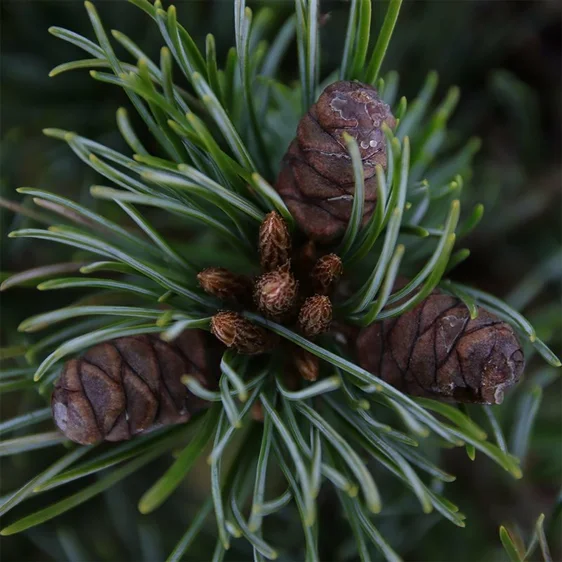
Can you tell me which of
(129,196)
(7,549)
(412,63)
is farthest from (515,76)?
(7,549)

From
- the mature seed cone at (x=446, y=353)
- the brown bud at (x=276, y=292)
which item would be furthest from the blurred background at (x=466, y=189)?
the brown bud at (x=276, y=292)

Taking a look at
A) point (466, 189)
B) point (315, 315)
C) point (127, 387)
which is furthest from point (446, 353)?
point (466, 189)

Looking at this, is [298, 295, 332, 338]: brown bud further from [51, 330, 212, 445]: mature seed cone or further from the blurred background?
the blurred background

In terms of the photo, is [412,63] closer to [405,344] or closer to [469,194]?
[469,194]

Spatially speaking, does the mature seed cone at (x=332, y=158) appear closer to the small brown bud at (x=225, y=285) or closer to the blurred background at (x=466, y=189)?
the small brown bud at (x=225, y=285)

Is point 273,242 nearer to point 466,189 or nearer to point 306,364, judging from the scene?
point 306,364
